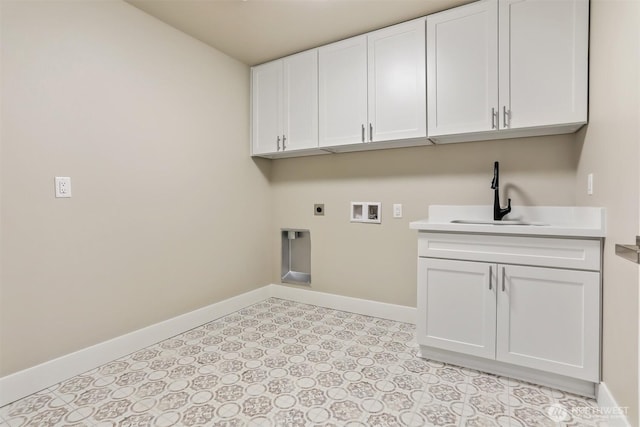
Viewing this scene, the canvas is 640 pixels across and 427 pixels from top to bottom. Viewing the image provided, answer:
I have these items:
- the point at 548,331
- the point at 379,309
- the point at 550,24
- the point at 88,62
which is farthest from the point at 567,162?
the point at 88,62

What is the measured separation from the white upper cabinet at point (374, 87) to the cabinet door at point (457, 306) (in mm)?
989

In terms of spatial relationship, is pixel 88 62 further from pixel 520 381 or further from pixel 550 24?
pixel 520 381

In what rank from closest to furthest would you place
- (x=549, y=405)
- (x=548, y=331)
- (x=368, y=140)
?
1. (x=549, y=405)
2. (x=548, y=331)
3. (x=368, y=140)

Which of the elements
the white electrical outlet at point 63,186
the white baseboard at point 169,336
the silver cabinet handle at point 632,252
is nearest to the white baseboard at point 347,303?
the white baseboard at point 169,336

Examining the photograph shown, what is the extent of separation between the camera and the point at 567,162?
2.15 meters

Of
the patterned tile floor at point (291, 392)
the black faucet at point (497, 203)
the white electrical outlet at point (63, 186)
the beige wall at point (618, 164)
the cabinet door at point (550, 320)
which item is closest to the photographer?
the beige wall at point (618, 164)

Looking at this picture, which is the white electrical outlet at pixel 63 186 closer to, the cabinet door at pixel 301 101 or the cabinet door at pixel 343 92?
the cabinet door at pixel 301 101

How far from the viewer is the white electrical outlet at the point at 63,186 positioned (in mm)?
1849

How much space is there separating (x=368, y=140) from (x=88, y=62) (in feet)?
6.28

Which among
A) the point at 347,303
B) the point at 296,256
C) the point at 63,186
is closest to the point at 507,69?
the point at 347,303

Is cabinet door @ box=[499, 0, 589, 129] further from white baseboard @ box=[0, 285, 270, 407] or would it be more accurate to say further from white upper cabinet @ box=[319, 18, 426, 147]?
white baseboard @ box=[0, 285, 270, 407]

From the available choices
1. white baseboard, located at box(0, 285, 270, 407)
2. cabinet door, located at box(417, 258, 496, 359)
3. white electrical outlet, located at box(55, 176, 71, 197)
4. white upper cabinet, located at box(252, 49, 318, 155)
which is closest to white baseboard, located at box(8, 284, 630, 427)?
white baseboard, located at box(0, 285, 270, 407)

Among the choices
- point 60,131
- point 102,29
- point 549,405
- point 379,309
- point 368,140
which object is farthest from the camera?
point 379,309

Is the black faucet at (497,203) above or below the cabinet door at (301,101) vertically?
below
